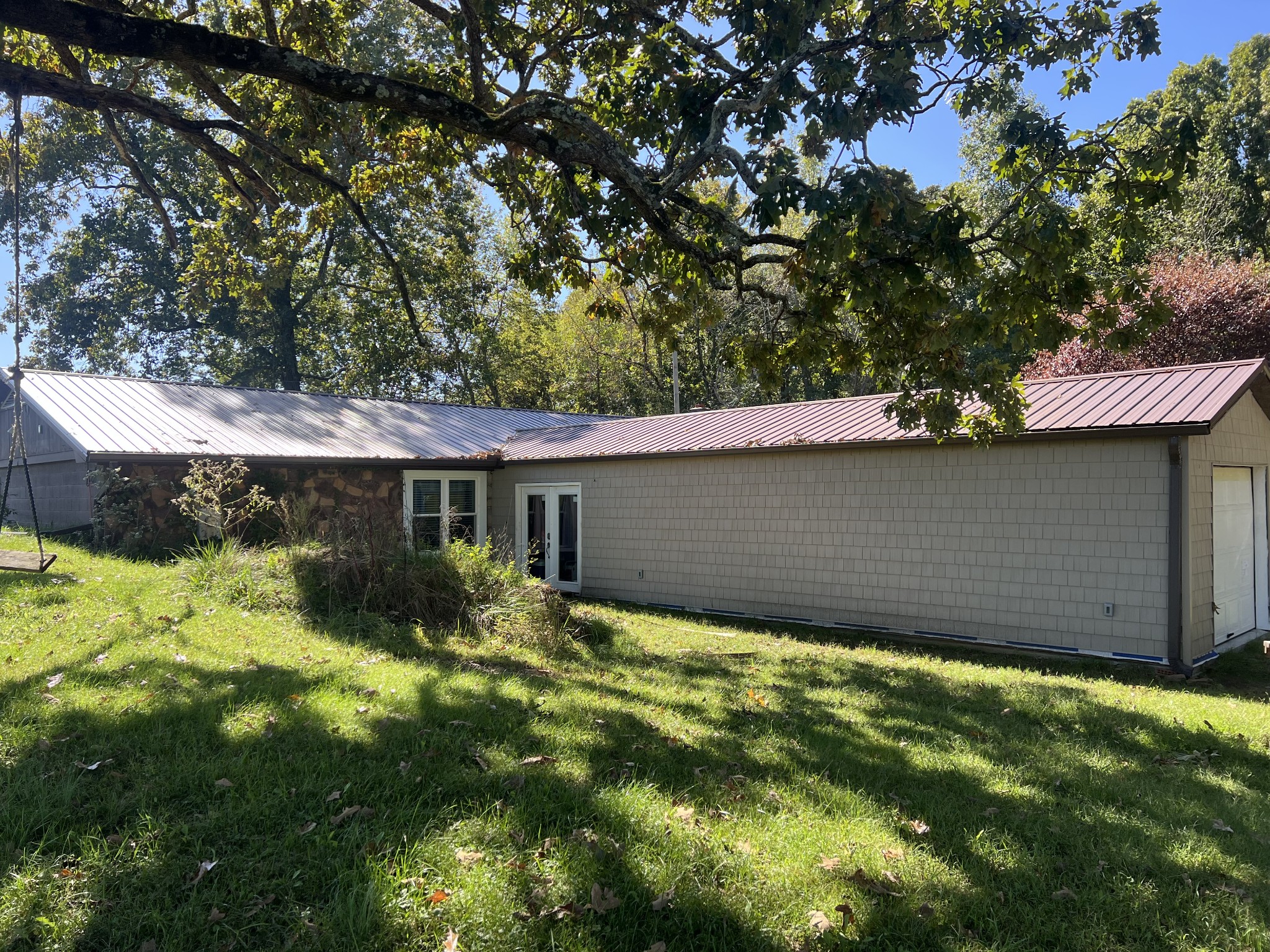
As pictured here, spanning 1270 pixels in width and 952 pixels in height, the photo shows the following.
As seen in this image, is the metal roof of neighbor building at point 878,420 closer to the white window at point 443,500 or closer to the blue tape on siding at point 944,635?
the white window at point 443,500

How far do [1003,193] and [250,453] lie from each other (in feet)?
81.0

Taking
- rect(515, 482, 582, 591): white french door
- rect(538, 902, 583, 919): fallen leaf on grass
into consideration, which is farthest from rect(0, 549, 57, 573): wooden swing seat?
rect(515, 482, 582, 591): white french door

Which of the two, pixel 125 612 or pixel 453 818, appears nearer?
pixel 453 818

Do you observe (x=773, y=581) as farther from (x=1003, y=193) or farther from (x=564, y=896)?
(x=1003, y=193)

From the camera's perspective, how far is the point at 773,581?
12.2 metres

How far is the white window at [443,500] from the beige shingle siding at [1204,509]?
37.0 feet


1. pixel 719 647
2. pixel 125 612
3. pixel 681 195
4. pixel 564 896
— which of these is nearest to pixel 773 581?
pixel 719 647

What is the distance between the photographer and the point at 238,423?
1435cm

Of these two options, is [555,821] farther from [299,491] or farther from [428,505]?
[428,505]

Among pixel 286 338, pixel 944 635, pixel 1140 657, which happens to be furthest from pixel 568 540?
pixel 286 338

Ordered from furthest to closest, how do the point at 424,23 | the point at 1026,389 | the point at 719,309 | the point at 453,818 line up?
the point at 424,23
the point at 1026,389
the point at 719,309
the point at 453,818

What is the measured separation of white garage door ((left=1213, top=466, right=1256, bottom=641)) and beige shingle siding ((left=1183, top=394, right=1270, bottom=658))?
26 centimetres

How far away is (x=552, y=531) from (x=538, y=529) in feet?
1.51

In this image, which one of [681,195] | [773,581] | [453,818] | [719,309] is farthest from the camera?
[773,581]
